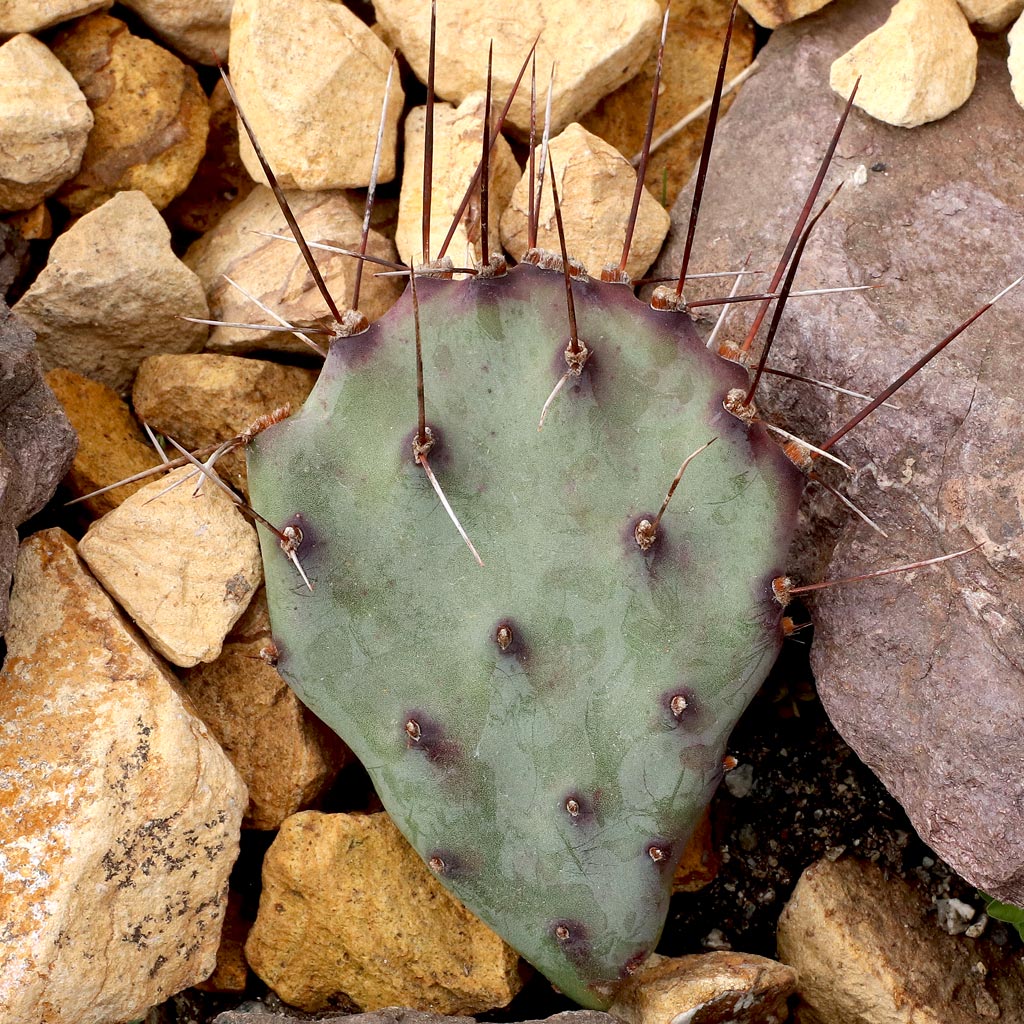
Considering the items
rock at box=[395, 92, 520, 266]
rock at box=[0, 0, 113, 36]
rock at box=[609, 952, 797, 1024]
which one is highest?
rock at box=[0, 0, 113, 36]

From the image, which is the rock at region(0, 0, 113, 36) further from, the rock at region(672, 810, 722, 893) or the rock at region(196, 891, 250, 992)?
the rock at region(672, 810, 722, 893)

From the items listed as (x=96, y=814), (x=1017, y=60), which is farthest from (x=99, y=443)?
(x=1017, y=60)

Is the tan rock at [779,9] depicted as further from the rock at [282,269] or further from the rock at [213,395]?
the rock at [213,395]

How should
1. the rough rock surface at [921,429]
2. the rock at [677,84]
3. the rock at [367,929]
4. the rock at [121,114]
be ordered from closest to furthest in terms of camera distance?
the rough rock surface at [921,429], the rock at [367,929], the rock at [121,114], the rock at [677,84]

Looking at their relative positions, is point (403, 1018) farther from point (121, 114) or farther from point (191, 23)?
point (191, 23)

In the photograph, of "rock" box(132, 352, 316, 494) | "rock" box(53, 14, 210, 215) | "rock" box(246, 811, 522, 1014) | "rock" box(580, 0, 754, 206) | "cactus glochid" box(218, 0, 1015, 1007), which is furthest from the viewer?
"rock" box(580, 0, 754, 206)

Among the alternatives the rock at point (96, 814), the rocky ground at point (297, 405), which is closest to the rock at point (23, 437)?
the rocky ground at point (297, 405)

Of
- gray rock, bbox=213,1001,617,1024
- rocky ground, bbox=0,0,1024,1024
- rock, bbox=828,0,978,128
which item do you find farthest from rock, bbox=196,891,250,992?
rock, bbox=828,0,978,128
